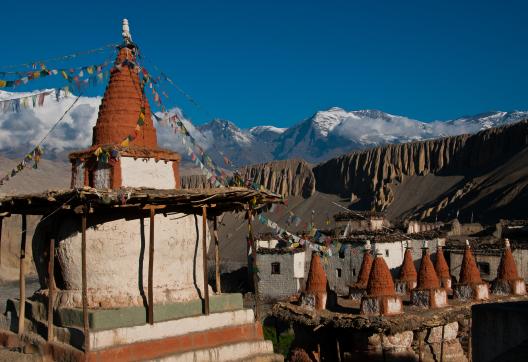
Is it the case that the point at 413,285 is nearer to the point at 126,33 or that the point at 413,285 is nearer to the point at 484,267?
the point at 484,267

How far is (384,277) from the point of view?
19547 mm

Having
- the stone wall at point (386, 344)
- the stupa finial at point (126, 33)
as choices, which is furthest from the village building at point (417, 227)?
the stupa finial at point (126, 33)

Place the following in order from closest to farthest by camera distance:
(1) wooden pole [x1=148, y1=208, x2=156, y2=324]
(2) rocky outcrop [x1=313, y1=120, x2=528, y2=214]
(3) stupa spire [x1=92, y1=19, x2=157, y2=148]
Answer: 1. (1) wooden pole [x1=148, y1=208, x2=156, y2=324]
2. (3) stupa spire [x1=92, y1=19, x2=157, y2=148]
3. (2) rocky outcrop [x1=313, y1=120, x2=528, y2=214]

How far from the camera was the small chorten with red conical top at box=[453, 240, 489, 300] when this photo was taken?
22.1 meters

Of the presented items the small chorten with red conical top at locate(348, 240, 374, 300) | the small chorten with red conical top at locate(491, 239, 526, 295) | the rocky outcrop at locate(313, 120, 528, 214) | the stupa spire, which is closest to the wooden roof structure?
the stupa spire

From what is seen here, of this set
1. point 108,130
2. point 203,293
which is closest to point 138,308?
point 203,293

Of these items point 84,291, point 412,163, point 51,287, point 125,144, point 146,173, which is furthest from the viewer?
point 412,163

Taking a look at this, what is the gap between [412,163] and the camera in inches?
3625

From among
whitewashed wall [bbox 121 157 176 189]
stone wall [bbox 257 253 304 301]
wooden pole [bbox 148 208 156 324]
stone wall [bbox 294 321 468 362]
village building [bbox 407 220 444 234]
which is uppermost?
whitewashed wall [bbox 121 157 176 189]

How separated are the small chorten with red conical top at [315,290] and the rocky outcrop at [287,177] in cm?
7767

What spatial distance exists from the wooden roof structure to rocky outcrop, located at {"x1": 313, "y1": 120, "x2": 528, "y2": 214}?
6414cm

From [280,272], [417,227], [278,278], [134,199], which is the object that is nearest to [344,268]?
[280,272]

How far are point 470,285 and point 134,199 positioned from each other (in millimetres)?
17050

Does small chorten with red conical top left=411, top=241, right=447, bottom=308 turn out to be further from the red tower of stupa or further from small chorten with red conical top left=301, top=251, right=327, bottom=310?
the red tower of stupa
